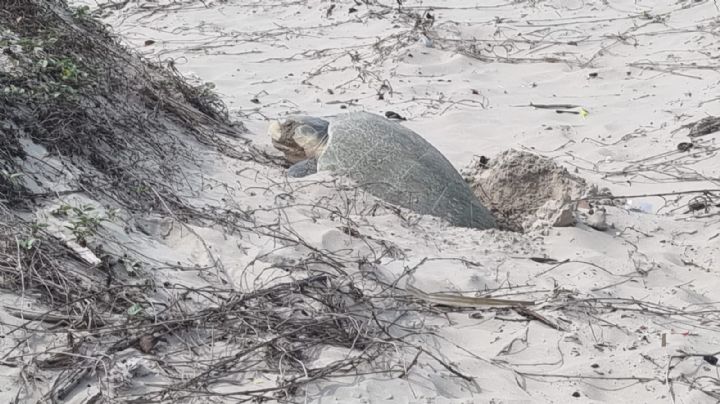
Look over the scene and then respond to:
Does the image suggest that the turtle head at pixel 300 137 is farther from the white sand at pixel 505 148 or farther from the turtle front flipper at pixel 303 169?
the white sand at pixel 505 148

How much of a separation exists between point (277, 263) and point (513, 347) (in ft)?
3.06

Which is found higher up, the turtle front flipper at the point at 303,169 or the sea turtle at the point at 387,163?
the sea turtle at the point at 387,163

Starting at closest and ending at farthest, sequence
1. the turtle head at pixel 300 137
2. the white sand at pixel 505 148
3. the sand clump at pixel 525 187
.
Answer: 1. the white sand at pixel 505 148
2. the sand clump at pixel 525 187
3. the turtle head at pixel 300 137

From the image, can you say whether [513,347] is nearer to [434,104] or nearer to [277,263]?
[277,263]

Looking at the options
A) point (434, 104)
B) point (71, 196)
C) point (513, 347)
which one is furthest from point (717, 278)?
point (434, 104)

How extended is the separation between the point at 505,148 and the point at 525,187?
0.99m

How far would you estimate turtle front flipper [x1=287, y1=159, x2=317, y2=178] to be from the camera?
450cm

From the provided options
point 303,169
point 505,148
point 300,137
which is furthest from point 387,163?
point 505,148

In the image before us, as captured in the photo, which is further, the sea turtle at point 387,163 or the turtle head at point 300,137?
the turtle head at point 300,137

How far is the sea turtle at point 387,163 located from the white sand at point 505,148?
15cm

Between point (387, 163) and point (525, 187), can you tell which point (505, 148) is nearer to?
point (525, 187)

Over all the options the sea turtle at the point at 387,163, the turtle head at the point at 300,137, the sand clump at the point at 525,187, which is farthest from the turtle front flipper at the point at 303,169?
the sand clump at the point at 525,187

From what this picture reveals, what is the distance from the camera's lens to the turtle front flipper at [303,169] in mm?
4500

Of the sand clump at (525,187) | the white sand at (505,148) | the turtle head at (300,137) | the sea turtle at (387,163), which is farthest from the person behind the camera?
the turtle head at (300,137)
